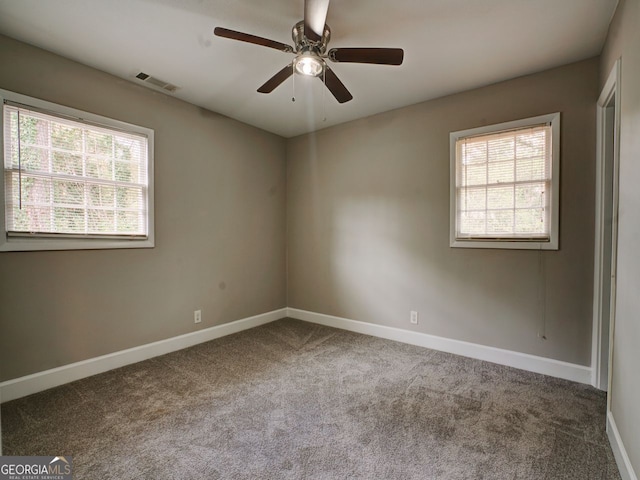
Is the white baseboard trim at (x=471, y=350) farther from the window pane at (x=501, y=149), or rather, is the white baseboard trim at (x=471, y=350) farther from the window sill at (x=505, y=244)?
the window pane at (x=501, y=149)

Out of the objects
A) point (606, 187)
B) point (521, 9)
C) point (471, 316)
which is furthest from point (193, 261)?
point (606, 187)

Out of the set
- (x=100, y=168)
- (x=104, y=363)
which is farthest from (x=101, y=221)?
(x=104, y=363)

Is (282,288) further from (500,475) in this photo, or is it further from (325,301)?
(500,475)

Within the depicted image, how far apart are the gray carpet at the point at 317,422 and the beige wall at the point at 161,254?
43cm

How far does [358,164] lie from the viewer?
157 inches

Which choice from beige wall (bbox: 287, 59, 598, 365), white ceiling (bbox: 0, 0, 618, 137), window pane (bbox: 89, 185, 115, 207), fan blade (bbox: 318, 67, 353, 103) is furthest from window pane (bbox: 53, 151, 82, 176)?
beige wall (bbox: 287, 59, 598, 365)

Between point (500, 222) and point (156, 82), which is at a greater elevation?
point (156, 82)

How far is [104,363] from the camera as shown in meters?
2.84

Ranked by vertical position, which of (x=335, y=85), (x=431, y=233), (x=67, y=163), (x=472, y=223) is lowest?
(x=431, y=233)

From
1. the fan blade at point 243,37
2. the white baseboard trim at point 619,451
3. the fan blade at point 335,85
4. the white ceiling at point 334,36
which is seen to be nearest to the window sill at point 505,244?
the white baseboard trim at point 619,451

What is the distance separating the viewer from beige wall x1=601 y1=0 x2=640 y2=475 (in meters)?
1.57

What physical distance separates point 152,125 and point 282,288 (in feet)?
8.71

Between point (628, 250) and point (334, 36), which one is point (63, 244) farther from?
point (628, 250)

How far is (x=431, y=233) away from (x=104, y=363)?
3404 millimetres
